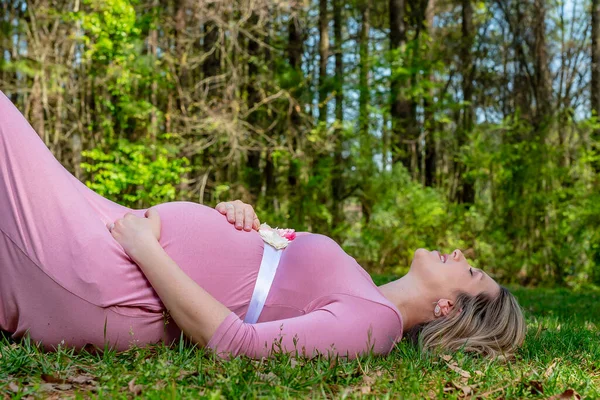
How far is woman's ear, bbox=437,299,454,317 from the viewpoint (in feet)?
10.6

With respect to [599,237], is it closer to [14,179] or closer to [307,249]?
[307,249]

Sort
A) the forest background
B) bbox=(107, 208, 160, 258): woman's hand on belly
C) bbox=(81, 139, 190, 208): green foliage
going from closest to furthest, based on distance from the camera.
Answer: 1. bbox=(107, 208, 160, 258): woman's hand on belly
2. bbox=(81, 139, 190, 208): green foliage
3. the forest background

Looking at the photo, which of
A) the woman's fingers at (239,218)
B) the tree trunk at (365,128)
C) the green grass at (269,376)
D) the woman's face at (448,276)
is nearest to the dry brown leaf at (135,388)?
the green grass at (269,376)

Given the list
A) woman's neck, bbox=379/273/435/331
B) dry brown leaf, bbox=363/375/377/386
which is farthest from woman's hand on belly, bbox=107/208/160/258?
woman's neck, bbox=379/273/435/331

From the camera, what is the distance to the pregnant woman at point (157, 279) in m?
2.63

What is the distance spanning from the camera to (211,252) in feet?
9.70

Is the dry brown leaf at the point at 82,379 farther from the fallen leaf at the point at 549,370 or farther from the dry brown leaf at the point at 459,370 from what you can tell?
the fallen leaf at the point at 549,370

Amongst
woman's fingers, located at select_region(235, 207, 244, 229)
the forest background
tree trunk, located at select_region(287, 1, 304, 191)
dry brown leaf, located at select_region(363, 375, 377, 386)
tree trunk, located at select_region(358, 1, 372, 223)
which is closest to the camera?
dry brown leaf, located at select_region(363, 375, 377, 386)

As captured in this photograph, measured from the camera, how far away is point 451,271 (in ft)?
10.8

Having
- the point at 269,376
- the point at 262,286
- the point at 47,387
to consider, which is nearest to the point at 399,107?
the point at 262,286

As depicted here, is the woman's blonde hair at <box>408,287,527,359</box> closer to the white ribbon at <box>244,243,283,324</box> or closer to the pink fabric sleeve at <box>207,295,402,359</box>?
the pink fabric sleeve at <box>207,295,402,359</box>

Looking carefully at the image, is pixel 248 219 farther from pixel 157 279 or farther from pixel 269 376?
pixel 269 376

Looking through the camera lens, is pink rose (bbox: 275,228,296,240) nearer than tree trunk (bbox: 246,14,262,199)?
Yes

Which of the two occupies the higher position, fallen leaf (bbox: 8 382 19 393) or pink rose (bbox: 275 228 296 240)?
pink rose (bbox: 275 228 296 240)
